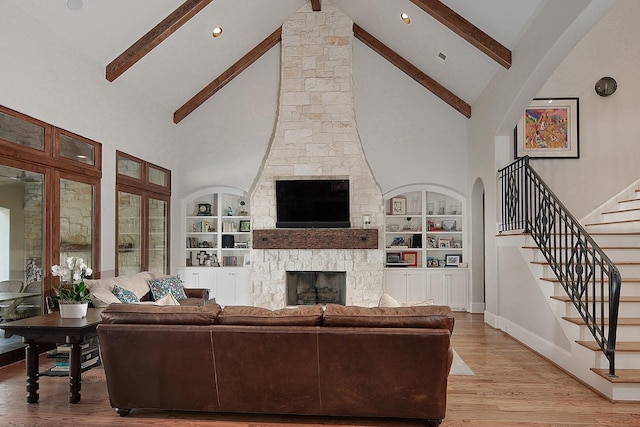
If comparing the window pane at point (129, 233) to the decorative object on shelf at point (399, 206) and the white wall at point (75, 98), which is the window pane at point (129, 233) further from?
the decorative object on shelf at point (399, 206)

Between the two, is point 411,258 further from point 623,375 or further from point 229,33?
point 623,375

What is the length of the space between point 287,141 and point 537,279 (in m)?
5.03

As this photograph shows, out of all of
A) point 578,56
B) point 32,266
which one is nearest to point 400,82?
point 578,56

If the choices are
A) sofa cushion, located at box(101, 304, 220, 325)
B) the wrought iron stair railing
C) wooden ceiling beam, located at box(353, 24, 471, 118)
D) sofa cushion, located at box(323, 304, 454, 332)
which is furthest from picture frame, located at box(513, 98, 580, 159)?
sofa cushion, located at box(101, 304, 220, 325)

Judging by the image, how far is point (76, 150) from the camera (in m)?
6.36

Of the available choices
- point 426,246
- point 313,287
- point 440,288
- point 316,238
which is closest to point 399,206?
point 426,246

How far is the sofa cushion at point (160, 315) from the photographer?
3605 mm

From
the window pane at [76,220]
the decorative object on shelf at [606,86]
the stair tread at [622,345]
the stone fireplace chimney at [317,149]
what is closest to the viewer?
the stair tread at [622,345]

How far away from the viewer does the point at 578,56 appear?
7504mm

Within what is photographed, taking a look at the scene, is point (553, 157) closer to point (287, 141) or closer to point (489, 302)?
point (489, 302)

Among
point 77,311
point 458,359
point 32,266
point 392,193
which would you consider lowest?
point 458,359

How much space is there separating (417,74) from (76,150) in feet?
18.7

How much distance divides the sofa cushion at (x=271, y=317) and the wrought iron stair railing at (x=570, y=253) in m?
2.47

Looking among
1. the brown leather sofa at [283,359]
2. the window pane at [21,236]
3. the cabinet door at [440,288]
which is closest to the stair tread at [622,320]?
the brown leather sofa at [283,359]
